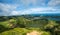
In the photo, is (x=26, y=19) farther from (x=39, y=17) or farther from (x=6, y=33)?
(x=6, y=33)

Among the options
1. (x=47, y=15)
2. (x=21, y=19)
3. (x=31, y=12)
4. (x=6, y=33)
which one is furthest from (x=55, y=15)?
(x=6, y=33)

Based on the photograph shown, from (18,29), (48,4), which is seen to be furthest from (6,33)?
(48,4)

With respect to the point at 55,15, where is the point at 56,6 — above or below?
above

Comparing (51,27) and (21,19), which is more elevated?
(21,19)

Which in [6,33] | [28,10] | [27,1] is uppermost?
[27,1]

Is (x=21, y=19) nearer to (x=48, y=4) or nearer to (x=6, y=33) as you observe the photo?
(x=6, y=33)

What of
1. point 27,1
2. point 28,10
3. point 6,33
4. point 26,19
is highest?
point 27,1
